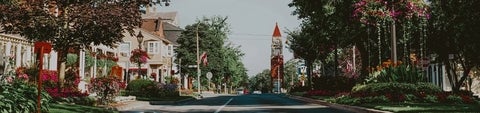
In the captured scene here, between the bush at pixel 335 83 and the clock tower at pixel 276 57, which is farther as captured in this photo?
the clock tower at pixel 276 57

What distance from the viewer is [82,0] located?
21.2 m

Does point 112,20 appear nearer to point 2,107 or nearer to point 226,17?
point 2,107

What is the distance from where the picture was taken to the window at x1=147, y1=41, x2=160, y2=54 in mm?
65125

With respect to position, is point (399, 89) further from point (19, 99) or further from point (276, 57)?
point (276, 57)

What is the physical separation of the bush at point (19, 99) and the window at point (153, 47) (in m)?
51.7

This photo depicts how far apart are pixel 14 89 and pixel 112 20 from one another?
26.1 ft

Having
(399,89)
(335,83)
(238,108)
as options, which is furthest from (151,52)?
(399,89)

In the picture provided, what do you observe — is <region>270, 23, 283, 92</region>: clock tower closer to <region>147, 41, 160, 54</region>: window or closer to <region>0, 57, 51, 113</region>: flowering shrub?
<region>147, 41, 160, 54</region>: window

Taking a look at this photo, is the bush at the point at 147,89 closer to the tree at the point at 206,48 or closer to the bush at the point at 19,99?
the bush at the point at 19,99

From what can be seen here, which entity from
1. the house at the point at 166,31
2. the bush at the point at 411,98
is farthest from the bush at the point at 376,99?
the house at the point at 166,31

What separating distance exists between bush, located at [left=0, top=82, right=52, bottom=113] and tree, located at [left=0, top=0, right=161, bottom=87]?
271 inches

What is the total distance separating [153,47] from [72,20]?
1757 inches

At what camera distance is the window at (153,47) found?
2564 inches

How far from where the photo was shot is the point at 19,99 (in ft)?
37.4
